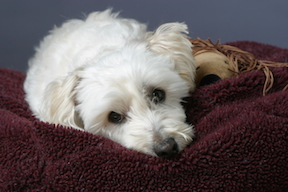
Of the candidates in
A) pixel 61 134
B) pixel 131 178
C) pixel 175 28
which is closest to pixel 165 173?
pixel 131 178

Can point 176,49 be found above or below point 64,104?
above

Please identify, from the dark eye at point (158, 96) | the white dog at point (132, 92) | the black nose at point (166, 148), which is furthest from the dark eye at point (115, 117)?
the black nose at point (166, 148)

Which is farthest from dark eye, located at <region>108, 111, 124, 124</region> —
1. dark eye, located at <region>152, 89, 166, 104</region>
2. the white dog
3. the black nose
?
the black nose

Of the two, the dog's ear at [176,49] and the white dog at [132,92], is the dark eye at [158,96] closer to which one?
the white dog at [132,92]

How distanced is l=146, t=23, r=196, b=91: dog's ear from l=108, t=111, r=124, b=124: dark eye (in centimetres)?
35

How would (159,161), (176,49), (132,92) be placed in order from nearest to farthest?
(159,161), (132,92), (176,49)

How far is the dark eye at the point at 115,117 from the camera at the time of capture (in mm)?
1763

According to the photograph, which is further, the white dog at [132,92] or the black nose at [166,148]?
the white dog at [132,92]

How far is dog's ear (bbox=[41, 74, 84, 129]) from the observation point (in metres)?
1.85

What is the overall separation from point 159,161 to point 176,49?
2.16ft

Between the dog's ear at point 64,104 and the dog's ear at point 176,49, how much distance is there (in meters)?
0.41

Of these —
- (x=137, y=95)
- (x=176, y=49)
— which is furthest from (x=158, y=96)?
(x=176, y=49)

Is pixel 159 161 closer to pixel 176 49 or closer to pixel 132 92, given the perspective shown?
pixel 132 92

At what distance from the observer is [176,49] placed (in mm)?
1958
